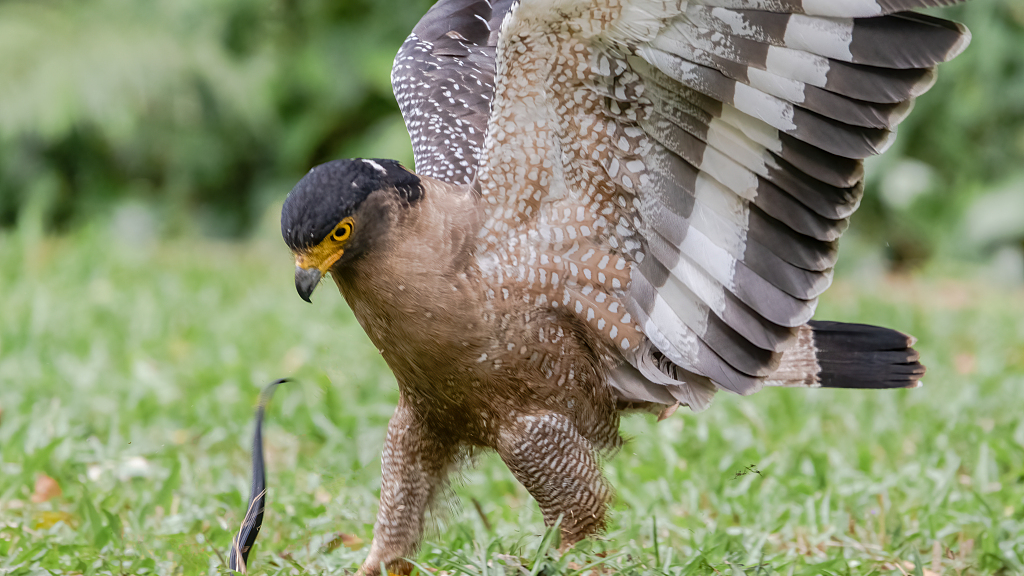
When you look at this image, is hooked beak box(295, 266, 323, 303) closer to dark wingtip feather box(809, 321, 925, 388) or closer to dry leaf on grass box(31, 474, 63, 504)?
dry leaf on grass box(31, 474, 63, 504)

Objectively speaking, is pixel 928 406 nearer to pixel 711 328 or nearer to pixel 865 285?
pixel 711 328

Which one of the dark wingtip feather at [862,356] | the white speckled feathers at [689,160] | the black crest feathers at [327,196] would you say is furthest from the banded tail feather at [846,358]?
the black crest feathers at [327,196]

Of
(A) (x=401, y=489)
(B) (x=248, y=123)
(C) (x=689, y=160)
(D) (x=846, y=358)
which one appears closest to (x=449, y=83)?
(C) (x=689, y=160)

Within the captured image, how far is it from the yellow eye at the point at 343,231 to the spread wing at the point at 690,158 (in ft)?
1.38

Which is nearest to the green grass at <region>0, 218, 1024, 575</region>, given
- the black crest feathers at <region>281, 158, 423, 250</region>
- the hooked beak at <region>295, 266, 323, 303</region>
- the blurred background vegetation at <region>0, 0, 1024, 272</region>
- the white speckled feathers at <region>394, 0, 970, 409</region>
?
the white speckled feathers at <region>394, 0, 970, 409</region>

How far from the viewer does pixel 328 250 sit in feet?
8.49

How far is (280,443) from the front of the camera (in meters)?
4.48

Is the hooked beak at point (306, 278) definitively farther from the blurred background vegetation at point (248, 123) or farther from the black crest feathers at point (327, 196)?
the blurred background vegetation at point (248, 123)

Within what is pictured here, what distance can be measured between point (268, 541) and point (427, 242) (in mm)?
1271

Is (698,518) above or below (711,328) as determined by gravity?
below

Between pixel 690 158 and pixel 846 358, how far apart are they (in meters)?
1.17

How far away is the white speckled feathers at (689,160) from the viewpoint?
8.30 ft

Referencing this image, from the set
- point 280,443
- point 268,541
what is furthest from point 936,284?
point 268,541

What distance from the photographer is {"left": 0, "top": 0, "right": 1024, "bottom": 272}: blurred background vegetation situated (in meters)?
9.05
